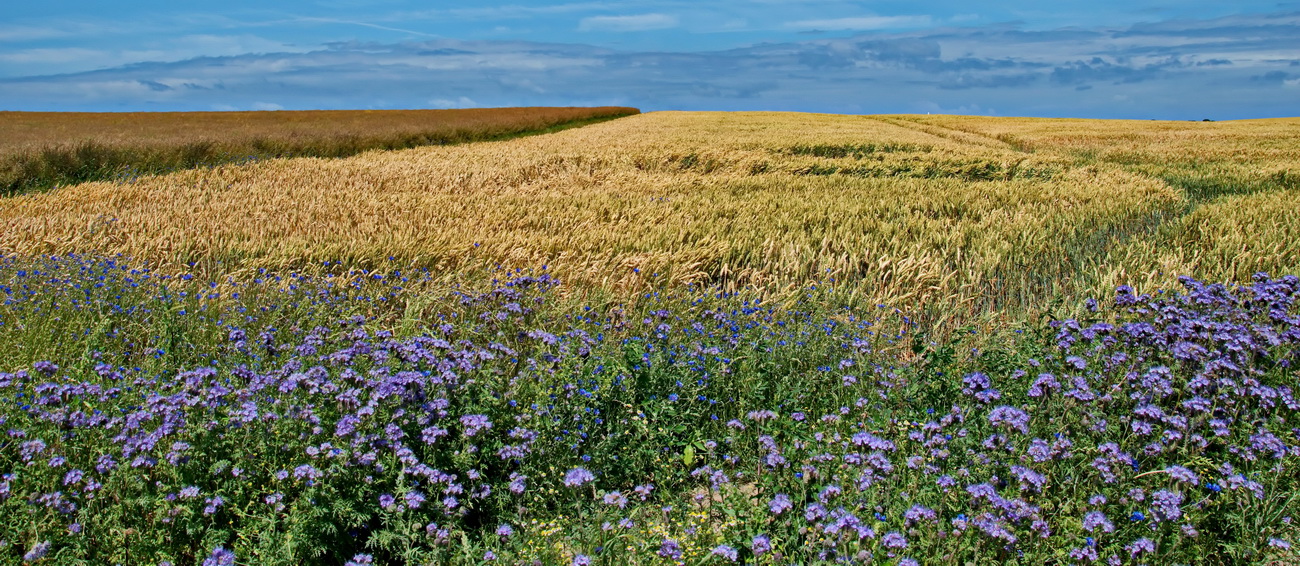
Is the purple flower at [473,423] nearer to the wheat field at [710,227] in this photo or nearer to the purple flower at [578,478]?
the purple flower at [578,478]

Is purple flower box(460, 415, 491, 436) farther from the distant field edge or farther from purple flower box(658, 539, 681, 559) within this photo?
the distant field edge

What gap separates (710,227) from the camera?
26.5 ft

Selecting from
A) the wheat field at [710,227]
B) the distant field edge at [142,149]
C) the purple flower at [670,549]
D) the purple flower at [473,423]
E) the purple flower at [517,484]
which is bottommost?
the purple flower at [670,549]

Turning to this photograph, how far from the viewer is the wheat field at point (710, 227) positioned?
689 cm

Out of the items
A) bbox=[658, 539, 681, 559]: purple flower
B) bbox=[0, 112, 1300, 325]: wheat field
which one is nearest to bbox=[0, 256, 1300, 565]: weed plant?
bbox=[658, 539, 681, 559]: purple flower

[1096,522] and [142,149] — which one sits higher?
[142,149]

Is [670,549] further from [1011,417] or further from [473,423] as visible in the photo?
[1011,417]

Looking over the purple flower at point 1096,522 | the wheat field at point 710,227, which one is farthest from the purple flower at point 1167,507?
the wheat field at point 710,227

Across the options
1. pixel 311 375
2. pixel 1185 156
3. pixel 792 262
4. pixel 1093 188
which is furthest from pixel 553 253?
pixel 1185 156

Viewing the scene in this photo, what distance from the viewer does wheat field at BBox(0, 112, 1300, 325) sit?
689 centimetres

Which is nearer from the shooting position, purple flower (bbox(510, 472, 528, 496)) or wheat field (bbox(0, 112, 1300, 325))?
purple flower (bbox(510, 472, 528, 496))

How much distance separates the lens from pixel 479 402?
3842mm

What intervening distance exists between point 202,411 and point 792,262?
473cm

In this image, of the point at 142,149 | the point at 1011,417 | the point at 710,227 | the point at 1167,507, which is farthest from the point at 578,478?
the point at 142,149
